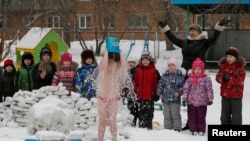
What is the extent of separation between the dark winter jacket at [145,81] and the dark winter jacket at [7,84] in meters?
2.24

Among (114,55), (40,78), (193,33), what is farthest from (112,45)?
(40,78)

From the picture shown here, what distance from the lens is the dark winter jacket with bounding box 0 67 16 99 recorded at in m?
8.16

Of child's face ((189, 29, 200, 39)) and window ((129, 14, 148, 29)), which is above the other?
window ((129, 14, 148, 29))

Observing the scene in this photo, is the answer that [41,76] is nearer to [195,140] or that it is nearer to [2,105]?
[2,105]

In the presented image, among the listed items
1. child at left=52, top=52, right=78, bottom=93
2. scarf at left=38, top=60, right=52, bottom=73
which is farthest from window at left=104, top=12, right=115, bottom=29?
child at left=52, top=52, right=78, bottom=93

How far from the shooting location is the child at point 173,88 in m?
7.33

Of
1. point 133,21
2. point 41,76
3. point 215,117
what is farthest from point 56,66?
point 133,21

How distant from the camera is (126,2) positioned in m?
33.2

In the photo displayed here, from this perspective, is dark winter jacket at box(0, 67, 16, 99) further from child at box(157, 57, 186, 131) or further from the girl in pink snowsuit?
the girl in pink snowsuit

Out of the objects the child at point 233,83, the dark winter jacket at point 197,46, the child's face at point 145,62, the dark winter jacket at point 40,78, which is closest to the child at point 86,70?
the dark winter jacket at point 40,78

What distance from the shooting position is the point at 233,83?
709 centimetres

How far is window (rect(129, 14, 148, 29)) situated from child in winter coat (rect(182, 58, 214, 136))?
84.5 feet

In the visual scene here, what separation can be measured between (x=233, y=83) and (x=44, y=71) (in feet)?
9.90

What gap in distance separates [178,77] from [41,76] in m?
2.25
